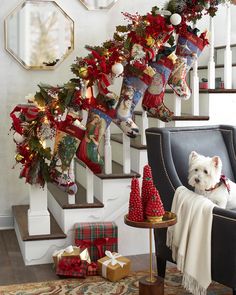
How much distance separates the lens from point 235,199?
2.93m

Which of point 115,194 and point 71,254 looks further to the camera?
point 115,194

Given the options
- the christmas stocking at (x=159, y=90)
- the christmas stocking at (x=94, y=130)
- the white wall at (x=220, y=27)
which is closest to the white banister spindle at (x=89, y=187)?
the christmas stocking at (x=94, y=130)

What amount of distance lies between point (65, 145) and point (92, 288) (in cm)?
93

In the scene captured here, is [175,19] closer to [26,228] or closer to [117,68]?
[117,68]

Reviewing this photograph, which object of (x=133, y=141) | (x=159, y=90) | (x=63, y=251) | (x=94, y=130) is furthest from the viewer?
(x=133, y=141)

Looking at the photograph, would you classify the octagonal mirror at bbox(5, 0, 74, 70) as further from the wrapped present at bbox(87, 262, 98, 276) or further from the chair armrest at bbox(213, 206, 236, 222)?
the chair armrest at bbox(213, 206, 236, 222)

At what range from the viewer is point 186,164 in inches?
119

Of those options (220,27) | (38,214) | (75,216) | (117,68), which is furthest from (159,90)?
(220,27)

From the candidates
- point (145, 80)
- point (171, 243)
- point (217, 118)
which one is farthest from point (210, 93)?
point (171, 243)

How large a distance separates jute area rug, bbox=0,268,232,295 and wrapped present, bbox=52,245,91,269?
0.13 m

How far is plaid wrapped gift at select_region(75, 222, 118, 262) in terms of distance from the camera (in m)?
3.39

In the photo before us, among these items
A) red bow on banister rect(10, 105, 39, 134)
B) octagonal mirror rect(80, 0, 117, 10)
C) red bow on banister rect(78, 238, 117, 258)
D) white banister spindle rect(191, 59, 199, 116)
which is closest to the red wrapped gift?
red bow on banister rect(78, 238, 117, 258)

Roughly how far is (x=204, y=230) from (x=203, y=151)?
603mm

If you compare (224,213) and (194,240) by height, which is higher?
(224,213)
